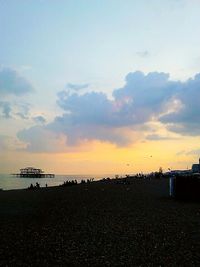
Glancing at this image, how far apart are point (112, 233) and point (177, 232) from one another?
6.81ft

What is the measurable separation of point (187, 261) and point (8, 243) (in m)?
5.16

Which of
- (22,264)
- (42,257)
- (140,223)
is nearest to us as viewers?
(22,264)

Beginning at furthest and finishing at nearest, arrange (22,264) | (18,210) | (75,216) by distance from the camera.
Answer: (18,210) → (75,216) → (22,264)

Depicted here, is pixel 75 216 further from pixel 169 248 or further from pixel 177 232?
pixel 169 248

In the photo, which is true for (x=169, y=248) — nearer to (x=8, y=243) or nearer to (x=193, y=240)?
(x=193, y=240)

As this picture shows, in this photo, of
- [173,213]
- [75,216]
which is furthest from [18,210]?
[173,213]

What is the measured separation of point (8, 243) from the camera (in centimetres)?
1312

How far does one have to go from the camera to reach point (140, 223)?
16.9 metres

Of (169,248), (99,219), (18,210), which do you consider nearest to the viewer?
(169,248)

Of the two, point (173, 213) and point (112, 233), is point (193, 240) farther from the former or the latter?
point (173, 213)

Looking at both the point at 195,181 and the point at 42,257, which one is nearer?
the point at 42,257

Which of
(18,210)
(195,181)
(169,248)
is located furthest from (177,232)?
(195,181)

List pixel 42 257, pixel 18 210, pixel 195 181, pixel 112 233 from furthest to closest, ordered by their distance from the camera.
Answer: pixel 195 181 < pixel 18 210 < pixel 112 233 < pixel 42 257

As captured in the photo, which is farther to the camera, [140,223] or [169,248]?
[140,223]
